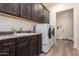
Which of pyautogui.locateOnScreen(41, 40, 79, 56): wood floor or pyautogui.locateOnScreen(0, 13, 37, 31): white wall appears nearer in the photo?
pyautogui.locateOnScreen(0, 13, 37, 31): white wall

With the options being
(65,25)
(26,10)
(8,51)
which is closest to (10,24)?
(26,10)

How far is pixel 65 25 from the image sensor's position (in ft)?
31.9

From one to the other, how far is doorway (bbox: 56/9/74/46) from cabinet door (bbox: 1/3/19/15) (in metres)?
6.98

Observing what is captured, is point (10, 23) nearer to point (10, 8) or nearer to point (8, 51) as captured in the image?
point (10, 8)

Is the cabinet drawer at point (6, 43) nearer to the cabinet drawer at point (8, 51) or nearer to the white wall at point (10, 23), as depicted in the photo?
the cabinet drawer at point (8, 51)

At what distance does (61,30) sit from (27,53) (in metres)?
7.52

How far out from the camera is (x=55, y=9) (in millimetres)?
7051

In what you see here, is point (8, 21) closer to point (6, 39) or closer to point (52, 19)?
point (6, 39)

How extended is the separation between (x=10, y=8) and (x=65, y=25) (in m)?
7.78

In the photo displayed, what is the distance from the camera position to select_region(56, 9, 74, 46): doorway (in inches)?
372

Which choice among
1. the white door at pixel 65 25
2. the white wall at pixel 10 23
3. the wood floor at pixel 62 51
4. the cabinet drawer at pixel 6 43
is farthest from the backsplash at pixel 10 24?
the white door at pixel 65 25

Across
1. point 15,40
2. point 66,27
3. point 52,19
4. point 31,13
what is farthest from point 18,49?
point 66,27

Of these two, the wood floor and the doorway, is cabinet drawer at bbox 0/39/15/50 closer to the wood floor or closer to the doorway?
the wood floor

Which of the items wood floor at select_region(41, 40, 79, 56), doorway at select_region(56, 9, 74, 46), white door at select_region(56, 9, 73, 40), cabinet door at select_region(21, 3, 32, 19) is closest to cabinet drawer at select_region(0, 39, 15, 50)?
cabinet door at select_region(21, 3, 32, 19)
